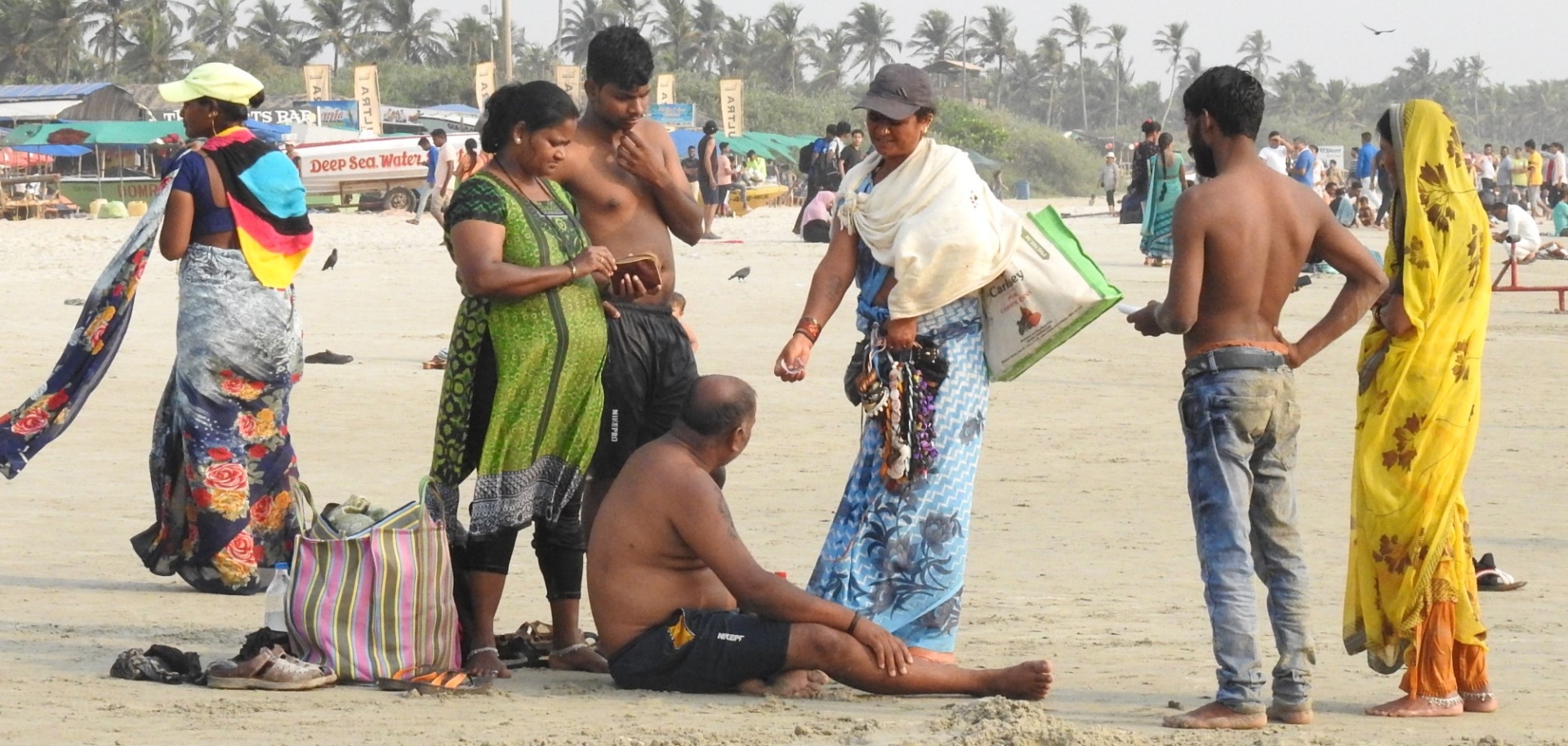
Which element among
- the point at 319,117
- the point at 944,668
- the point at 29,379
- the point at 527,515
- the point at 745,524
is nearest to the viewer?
the point at 944,668

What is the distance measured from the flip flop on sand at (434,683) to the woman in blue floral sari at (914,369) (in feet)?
3.23

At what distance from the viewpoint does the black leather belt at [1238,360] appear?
474cm

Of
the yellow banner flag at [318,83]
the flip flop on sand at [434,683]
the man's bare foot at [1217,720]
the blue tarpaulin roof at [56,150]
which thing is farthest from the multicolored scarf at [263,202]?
the yellow banner flag at [318,83]

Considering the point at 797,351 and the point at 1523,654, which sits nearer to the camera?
the point at 797,351

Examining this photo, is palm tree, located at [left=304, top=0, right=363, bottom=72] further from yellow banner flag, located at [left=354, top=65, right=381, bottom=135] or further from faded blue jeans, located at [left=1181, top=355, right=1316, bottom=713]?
faded blue jeans, located at [left=1181, top=355, right=1316, bottom=713]

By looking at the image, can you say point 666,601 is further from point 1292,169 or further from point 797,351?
point 1292,169

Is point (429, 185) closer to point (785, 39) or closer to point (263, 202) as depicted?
point (263, 202)

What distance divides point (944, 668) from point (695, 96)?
249 feet

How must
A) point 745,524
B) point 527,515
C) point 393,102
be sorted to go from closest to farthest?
1. point 527,515
2. point 745,524
3. point 393,102

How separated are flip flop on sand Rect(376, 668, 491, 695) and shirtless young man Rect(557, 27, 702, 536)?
572 mm

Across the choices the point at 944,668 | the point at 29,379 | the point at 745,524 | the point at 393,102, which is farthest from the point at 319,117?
the point at 944,668

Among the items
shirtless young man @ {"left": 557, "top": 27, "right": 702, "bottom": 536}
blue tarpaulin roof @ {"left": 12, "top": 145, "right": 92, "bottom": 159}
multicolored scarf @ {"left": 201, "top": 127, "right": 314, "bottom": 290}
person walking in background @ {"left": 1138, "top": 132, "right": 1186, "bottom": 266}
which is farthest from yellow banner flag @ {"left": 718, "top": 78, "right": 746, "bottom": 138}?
shirtless young man @ {"left": 557, "top": 27, "right": 702, "bottom": 536}

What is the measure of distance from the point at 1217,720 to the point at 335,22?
95.2 meters

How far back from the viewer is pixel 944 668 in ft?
16.3
